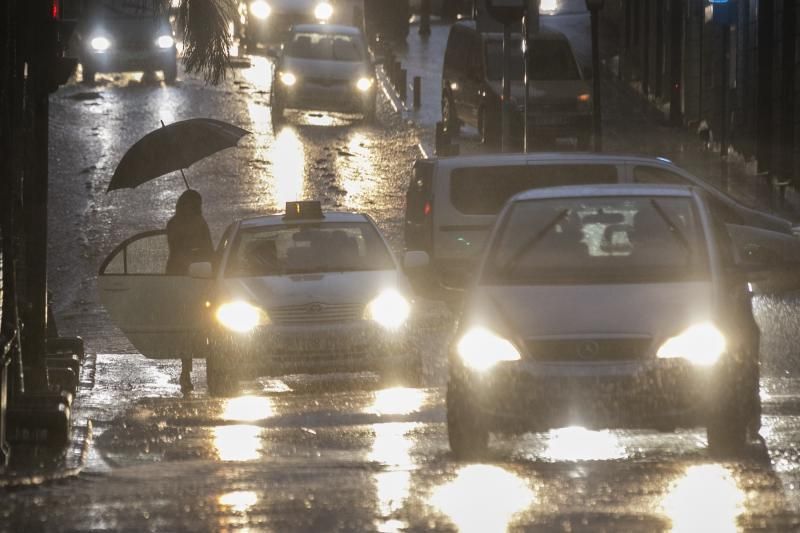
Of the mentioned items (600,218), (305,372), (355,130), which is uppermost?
(600,218)

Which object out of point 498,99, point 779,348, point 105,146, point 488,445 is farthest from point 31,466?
point 105,146

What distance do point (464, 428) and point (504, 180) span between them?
8.40 metres

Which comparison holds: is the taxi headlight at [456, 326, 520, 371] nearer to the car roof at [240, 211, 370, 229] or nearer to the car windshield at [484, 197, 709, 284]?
the car windshield at [484, 197, 709, 284]

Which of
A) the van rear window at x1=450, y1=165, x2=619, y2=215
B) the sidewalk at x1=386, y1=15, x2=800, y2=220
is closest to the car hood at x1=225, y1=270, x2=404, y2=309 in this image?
the van rear window at x1=450, y1=165, x2=619, y2=215

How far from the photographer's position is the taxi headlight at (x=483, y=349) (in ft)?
33.4

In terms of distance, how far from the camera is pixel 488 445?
Result: 10.9m

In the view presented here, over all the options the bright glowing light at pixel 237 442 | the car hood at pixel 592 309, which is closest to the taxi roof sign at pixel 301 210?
the bright glowing light at pixel 237 442

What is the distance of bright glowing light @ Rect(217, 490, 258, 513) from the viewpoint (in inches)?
344

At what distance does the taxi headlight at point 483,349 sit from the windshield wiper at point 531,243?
56cm

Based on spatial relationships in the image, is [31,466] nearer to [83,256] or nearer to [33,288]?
[33,288]

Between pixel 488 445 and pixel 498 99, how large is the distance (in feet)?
74.9

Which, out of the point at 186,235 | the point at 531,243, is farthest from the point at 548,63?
the point at 531,243

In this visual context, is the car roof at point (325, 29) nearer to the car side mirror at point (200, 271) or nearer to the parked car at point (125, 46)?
the parked car at point (125, 46)

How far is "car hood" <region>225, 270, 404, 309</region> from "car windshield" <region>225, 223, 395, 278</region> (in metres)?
0.16
